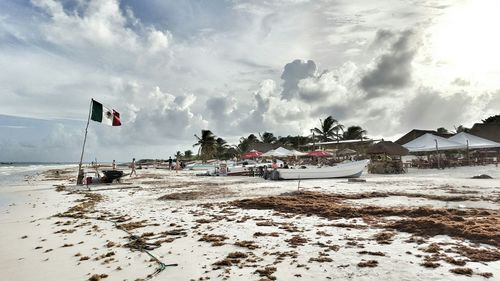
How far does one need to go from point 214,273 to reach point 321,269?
1691 millimetres

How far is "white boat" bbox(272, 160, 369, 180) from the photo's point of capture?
25.3 meters

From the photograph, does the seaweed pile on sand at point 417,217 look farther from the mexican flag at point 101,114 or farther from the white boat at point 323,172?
the mexican flag at point 101,114

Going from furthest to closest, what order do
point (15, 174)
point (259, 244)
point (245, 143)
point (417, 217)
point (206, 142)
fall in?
point (245, 143) → point (206, 142) → point (15, 174) → point (417, 217) → point (259, 244)

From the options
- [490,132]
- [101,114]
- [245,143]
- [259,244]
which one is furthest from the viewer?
[245,143]

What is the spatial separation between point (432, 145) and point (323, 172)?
15.8 m

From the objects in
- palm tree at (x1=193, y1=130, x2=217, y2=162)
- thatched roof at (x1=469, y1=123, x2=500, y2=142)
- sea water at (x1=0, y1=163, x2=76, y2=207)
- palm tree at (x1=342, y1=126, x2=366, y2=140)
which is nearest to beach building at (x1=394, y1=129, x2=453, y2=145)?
thatched roof at (x1=469, y1=123, x2=500, y2=142)

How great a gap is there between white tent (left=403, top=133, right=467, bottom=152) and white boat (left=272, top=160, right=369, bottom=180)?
12135 millimetres

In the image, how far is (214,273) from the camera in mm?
5273

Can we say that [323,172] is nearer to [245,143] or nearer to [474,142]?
[474,142]

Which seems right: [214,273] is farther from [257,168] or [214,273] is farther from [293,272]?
[257,168]

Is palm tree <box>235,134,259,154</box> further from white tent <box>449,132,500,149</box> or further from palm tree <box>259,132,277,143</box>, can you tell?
white tent <box>449,132,500,149</box>

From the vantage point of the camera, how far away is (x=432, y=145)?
112ft

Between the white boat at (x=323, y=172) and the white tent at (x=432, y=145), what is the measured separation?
12.1 m

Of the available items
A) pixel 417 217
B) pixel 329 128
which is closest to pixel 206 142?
pixel 329 128
